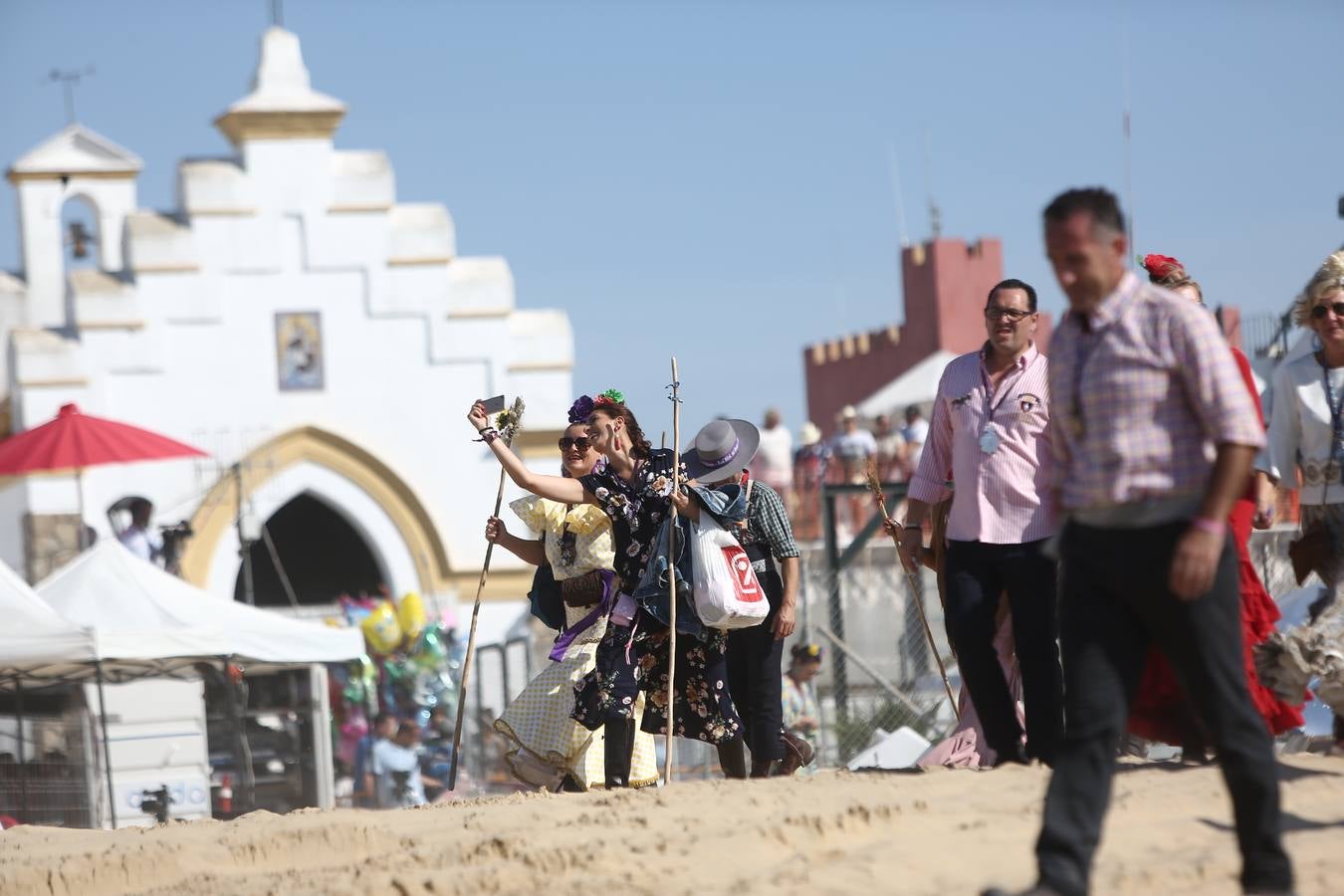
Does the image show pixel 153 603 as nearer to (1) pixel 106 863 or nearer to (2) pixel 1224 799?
(1) pixel 106 863

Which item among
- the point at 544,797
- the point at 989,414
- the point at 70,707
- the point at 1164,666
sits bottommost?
the point at 70,707

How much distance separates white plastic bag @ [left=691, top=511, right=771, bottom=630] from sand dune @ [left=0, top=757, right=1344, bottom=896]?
959mm

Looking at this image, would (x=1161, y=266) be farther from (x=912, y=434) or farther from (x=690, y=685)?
(x=912, y=434)

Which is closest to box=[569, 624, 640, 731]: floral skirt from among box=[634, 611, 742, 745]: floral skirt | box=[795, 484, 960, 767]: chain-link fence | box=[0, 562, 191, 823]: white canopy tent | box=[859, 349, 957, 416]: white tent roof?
box=[634, 611, 742, 745]: floral skirt

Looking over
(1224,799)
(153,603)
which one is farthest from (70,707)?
(1224,799)

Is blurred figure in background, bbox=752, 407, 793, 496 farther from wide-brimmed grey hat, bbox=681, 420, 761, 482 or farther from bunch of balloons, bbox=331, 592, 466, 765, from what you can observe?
wide-brimmed grey hat, bbox=681, 420, 761, 482

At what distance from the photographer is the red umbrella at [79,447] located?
16484 mm

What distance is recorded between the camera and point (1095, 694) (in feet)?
16.8

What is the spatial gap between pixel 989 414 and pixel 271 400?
17.6 metres

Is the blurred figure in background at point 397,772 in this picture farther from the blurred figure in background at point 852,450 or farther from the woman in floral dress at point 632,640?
the woman in floral dress at point 632,640

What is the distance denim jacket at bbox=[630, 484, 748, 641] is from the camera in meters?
8.38

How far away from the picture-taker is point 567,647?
907cm

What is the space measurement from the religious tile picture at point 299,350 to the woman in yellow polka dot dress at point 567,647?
600 inches

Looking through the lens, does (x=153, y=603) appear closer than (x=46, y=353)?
Yes
